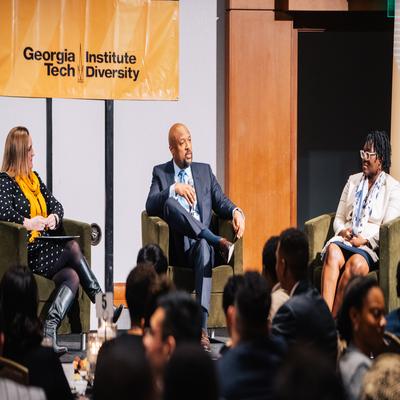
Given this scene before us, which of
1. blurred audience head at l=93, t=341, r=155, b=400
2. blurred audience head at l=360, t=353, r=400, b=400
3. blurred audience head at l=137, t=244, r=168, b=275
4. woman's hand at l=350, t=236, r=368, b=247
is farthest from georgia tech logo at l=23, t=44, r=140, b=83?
blurred audience head at l=93, t=341, r=155, b=400

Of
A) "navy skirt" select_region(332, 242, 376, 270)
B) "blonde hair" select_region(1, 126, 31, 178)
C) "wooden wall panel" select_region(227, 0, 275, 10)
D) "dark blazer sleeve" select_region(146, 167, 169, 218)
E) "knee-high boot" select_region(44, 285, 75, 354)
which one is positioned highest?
"wooden wall panel" select_region(227, 0, 275, 10)

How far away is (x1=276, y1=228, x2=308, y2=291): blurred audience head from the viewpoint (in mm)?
4246

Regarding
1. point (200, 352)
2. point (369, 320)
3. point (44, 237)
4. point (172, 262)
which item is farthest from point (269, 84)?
point (200, 352)

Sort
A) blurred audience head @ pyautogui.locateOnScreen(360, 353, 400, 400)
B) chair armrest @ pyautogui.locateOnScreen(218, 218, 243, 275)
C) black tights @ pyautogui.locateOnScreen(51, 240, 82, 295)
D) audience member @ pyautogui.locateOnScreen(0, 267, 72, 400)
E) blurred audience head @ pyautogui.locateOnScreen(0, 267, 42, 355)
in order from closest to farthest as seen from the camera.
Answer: blurred audience head @ pyautogui.locateOnScreen(360, 353, 400, 400), audience member @ pyautogui.locateOnScreen(0, 267, 72, 400), blurred audience head @ pyautogui.locateOnScreen(0, 267, 42, 355), black tights @ pyautogui.locateOnScreen(51, 240, 82, 295), chair armrest @ pyautogui.locateOnScreen(218, 218, 243, 275)

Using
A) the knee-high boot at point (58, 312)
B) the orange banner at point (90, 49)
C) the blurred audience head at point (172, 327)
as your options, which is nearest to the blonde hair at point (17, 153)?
the knee-high boot at point (58, 312)

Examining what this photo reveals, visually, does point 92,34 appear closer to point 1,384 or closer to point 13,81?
point 13,81

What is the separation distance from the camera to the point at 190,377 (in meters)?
2.05

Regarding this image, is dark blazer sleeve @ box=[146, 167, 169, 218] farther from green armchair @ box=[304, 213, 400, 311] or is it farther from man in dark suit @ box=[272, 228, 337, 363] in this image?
man in dark suit @ box=[272, 228, 337, 363]

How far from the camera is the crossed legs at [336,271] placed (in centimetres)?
638

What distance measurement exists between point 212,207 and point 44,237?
48.1 inches

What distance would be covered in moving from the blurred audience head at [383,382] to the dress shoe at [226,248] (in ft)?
12.5

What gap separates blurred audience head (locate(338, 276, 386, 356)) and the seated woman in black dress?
304 cm

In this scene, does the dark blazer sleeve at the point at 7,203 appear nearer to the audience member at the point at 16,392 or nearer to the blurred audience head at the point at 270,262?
the blurred audience head at the point at 270,262

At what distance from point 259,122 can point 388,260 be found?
1.87 m
